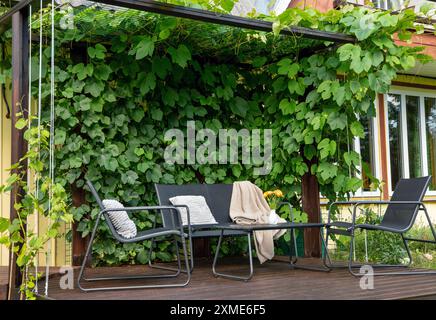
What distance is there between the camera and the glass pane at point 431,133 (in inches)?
390

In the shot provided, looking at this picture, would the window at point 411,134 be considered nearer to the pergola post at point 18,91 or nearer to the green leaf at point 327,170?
the green leaf at point 327,170

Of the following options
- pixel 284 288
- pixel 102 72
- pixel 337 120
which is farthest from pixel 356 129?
pixel 102 72

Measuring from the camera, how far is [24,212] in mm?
4105

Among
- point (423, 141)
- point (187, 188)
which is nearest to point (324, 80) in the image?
point (187, 188)

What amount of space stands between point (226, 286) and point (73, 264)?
180cm

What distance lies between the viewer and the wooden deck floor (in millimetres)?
4027

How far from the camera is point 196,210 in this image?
5691 millimetres

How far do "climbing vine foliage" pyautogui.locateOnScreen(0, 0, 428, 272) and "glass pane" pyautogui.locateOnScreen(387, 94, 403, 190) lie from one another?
315 centimetres

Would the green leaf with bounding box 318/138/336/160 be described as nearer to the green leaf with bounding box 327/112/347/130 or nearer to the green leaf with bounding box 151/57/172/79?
the green leaf with bounding box 327/112/347/130

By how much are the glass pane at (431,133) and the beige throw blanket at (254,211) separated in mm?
4949

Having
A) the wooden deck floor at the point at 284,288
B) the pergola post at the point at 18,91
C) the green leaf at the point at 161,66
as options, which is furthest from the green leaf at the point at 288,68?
the pergola post at the point at 18,91

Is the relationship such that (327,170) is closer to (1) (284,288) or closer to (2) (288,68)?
(2) (288,68)

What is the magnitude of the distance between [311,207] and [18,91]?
10.6 ft

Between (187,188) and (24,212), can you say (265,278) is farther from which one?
(24,212)
